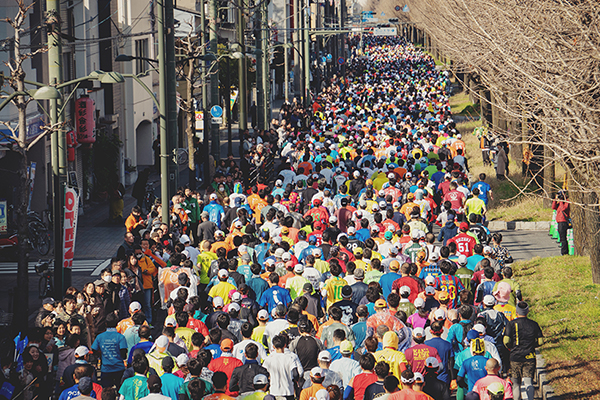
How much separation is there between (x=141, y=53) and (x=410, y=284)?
25.0 meters

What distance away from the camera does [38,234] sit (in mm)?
19594

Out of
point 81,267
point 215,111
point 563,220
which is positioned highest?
point 215,111

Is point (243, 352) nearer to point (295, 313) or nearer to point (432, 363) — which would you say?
point (295, 313)

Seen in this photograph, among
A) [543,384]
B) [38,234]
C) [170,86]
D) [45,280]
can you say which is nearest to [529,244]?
[170,86]

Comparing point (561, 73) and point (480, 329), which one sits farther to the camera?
point (561, 73)

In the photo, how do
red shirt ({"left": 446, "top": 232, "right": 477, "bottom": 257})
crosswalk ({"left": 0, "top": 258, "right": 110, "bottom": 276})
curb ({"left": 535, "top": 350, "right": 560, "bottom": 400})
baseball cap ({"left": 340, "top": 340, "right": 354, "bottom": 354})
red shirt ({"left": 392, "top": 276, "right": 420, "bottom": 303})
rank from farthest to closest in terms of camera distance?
crosswalk ({"left": 0, "top": 258, "right": 110, "bottom": 276})
red shirt ({"left": 446, "top": 232, "right": 477, "bottom": 257})
red shirt ({"left": 392, "top": 276, "right": 420, "bottom": 303})
curb ({"left": 535, "top": 350, "right": 560, "bottom": 400})
baseball cap ({"left": 340, "top": 340, "right": 354, "bottom": 354})

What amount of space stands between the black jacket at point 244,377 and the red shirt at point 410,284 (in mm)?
3420

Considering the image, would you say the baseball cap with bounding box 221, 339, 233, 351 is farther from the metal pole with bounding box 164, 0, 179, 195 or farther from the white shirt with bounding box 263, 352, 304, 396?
the metal pole with bounding box 164, 0, 179, 195

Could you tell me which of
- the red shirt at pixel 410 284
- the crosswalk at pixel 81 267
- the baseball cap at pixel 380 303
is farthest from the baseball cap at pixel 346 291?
the crosswalk at pixel 81 267

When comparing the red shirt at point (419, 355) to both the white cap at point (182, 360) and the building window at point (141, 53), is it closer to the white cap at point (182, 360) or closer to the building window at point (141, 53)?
the white cap at point (182, 360)

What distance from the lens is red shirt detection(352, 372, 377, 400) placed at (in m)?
8.55

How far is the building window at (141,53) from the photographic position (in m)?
33.4

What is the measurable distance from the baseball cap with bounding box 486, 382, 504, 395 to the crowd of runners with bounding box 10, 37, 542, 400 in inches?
0.4

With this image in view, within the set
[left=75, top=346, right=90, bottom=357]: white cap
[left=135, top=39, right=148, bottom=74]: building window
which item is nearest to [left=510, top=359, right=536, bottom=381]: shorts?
[left=75, top=346, right=90, bottom=357]: white cap
